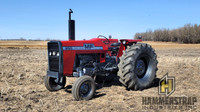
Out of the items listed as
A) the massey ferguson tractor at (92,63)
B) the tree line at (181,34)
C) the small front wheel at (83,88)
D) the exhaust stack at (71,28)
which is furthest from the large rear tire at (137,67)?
the tree line at (181,34)

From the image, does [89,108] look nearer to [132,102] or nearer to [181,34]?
[132,102]

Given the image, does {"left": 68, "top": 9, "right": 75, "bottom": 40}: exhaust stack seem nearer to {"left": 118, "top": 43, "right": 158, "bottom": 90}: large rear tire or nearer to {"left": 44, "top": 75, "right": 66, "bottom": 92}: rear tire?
{"left": 44, "top": 75, "right": 66, "bottom": 92}: rear tire

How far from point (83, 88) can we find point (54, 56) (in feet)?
4.16

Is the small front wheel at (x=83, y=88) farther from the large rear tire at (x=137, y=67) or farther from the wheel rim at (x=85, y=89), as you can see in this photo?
the large rear tire at (x=137, y=67)

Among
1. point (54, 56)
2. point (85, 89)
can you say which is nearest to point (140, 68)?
point (85, 89)

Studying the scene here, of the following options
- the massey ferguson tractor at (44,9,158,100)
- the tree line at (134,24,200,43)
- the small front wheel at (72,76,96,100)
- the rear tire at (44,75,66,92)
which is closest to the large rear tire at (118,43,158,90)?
the massey ferguson tractor at (44,9,158,100)

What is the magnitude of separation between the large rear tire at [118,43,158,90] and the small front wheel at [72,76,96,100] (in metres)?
1.01

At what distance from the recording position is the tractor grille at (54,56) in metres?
5.45

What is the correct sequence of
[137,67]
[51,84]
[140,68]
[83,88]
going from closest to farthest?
[83,88] < [51,84] < [137,67] < [140,68]

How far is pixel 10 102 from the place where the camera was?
4801 mm

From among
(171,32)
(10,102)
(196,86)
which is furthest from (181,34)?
(10,102)

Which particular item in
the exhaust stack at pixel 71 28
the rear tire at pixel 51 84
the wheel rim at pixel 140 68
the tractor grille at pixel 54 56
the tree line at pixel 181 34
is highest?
the tree line at pixel 181 34

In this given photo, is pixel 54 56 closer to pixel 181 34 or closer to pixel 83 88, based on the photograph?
pixel 83 88

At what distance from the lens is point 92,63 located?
613 centimetres
